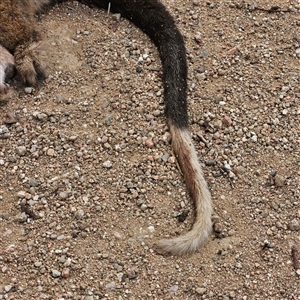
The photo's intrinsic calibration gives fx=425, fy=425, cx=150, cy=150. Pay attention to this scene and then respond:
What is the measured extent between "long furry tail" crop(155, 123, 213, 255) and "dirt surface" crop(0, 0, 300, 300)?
Result: 85 millimetres

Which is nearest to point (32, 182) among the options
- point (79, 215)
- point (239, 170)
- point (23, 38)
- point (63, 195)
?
point (63, 195)

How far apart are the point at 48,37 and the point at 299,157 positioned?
2.90 meters

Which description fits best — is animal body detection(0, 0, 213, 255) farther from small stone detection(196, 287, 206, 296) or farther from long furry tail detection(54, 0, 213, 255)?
small stone detection(196, 287, 206, 296)

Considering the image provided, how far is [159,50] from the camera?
14.9 feet

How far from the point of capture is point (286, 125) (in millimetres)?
4152

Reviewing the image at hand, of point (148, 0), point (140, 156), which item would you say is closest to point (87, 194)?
point (140, 156)

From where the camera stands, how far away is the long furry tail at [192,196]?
Answer: 3365mm

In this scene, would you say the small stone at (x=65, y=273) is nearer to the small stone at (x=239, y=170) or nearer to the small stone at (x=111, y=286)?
the small stone at (x=111, y=286)

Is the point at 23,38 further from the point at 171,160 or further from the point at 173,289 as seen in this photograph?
the point at 173,289

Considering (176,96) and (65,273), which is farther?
(176,96)

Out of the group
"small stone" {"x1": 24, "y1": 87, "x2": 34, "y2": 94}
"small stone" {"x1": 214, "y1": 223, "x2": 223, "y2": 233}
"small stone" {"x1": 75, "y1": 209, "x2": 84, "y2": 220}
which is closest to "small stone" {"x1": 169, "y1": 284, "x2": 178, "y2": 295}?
"small stone" {"x1": 214, "y1": 223, "x2": 223, "y2": 233}

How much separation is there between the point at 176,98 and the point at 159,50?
2.38ft

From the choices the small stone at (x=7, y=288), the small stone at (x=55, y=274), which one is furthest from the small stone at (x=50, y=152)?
the small stone at (x=7, y=288)

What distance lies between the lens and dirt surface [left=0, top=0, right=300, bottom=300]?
3.34 metres
